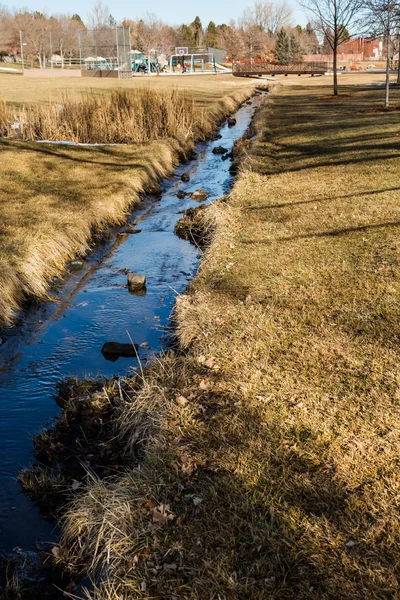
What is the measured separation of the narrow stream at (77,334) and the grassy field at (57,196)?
36cm

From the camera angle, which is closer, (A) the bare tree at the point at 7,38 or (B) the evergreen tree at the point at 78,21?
(A) the bare tree at the point at 7,38

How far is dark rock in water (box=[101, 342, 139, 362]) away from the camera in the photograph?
582cm

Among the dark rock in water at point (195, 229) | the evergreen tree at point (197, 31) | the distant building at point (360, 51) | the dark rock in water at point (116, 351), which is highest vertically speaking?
the evergreen tree at point (197, 31)

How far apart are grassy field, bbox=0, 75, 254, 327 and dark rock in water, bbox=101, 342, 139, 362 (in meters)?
1.33

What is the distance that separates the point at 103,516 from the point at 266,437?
115 centimetres

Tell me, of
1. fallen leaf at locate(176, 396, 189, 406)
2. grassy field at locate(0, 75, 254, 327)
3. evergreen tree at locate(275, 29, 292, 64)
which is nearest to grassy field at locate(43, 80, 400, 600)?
fallen leaf at locate(176, 396, 189, 406)

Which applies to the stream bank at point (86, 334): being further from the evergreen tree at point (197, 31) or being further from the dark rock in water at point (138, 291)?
the evergreen tree at point (197, 31)

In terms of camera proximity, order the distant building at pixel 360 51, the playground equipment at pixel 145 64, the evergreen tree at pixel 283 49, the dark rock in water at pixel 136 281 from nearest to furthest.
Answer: the dark rock in water at pixel 136 281
the playground equipment at pixel 145 64
the evergreen tree at pixel 283 49
the distant building at pixel 360 51

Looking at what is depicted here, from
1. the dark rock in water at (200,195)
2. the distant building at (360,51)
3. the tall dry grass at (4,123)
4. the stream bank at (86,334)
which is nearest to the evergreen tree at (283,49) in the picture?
the distant building at (360,51)

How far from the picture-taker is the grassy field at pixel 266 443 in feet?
9.80

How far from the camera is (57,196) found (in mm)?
10484

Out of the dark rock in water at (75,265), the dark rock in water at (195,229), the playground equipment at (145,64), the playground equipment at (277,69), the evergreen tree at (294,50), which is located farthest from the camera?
the evergreen tree at (294,50)

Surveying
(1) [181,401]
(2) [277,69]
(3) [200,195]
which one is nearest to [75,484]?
(1) [181,401]

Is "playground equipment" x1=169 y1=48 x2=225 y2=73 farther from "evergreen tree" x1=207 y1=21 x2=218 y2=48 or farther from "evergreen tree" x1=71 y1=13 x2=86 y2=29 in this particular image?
"evergreen tree" x1=71 y1=13 x2=86 y2=29
